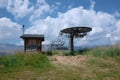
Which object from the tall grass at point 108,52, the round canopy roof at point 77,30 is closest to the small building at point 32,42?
the round canopy roof at point 77,30

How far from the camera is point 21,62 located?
20.0 m

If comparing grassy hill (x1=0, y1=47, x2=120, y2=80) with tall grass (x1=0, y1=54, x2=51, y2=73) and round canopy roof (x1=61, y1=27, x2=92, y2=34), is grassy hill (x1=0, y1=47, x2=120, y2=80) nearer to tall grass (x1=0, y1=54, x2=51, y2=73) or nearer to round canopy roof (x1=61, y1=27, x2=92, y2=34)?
tall grass (x1=0, y1=54, x2=51, y2=73)

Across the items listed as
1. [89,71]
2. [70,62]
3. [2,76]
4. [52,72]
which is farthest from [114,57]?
[2,76]

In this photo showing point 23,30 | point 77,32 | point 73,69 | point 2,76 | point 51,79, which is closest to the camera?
point 51,79

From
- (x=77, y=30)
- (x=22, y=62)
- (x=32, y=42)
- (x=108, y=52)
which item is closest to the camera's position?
(x=22, y=62)

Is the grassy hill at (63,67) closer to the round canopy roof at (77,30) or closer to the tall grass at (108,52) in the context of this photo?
the tall grass at (108,52)

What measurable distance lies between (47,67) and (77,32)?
513 inches

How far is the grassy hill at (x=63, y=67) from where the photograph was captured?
14.9m

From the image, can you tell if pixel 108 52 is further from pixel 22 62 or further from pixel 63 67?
pixel 22 62

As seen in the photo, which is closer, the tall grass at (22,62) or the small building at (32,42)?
the tall grass at (22,62)

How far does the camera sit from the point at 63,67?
17.6 m

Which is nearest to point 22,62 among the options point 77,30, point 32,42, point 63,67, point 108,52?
point 63,67

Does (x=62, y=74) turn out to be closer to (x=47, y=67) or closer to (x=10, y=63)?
(x=47, y=67)

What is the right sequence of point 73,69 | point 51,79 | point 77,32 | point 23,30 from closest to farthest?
point 51,79 < point 73,69 < point 77,32 < point 23,30
